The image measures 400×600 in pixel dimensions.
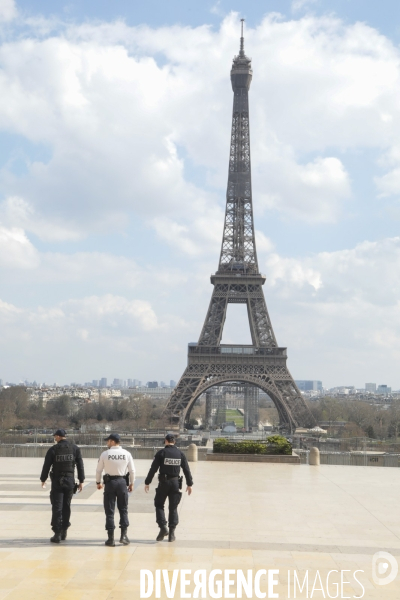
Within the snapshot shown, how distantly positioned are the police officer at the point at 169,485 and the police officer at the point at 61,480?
1.26 m

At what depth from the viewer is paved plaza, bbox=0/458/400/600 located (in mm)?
8367

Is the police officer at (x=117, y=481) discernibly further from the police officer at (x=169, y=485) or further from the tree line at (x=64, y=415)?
the tree line at (x=64, y=415)

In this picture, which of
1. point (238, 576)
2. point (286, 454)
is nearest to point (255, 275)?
point (286, 454)

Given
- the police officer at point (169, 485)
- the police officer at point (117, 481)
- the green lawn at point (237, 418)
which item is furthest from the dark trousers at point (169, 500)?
the green lawn at point (237, 418)

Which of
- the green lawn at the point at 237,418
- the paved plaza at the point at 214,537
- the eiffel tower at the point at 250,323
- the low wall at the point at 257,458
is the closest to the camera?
the paved plaza at the point at 214,537

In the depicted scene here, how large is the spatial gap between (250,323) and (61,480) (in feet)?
210

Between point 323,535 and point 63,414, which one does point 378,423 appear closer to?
point 63,414

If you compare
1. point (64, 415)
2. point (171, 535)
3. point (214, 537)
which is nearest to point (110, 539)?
point (171, 535)

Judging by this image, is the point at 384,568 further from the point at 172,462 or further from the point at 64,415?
the point at 64,415

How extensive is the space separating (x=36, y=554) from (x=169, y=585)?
2510 millimetres

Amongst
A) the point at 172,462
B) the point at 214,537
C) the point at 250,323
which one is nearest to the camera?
the point at 172,462

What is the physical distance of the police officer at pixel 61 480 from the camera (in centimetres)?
1043

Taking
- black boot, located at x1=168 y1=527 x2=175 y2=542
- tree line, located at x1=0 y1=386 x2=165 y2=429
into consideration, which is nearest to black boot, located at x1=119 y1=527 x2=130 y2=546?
black boot, located at x1=168 y1=527 x2=175 y2=542

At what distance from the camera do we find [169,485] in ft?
35.8
